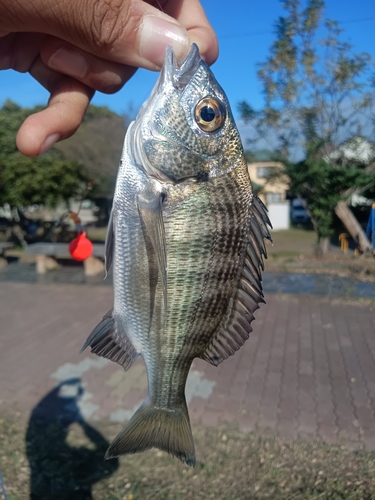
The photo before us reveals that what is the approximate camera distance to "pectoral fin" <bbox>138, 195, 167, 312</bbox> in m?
1.43

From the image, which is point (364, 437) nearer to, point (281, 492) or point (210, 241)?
point (281, 492)

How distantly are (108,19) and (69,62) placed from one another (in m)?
0.32

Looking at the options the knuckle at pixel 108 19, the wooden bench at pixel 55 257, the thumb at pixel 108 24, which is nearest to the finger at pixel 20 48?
the thumb at pixel 108 24

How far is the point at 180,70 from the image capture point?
148cm

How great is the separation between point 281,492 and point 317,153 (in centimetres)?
1135

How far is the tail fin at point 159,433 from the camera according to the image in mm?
1591

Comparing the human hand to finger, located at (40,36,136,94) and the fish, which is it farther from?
the fish

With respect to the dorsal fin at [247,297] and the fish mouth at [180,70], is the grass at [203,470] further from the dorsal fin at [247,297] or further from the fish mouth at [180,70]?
the fish mouth at [180,70]

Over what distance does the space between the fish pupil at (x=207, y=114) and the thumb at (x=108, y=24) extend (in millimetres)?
302

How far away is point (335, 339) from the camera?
6.67 meters

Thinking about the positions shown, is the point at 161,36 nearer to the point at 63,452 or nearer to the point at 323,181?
the point at 63,452

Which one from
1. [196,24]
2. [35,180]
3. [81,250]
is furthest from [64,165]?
[196,24]

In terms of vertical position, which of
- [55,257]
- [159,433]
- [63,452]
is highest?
[159,433]

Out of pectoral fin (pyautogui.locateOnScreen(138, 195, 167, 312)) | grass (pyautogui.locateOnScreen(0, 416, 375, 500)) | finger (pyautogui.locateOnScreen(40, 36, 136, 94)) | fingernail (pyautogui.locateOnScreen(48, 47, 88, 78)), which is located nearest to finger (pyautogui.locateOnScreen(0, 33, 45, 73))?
finger (pyautogui.locateOnScreen(40, 36, 136, 94))
